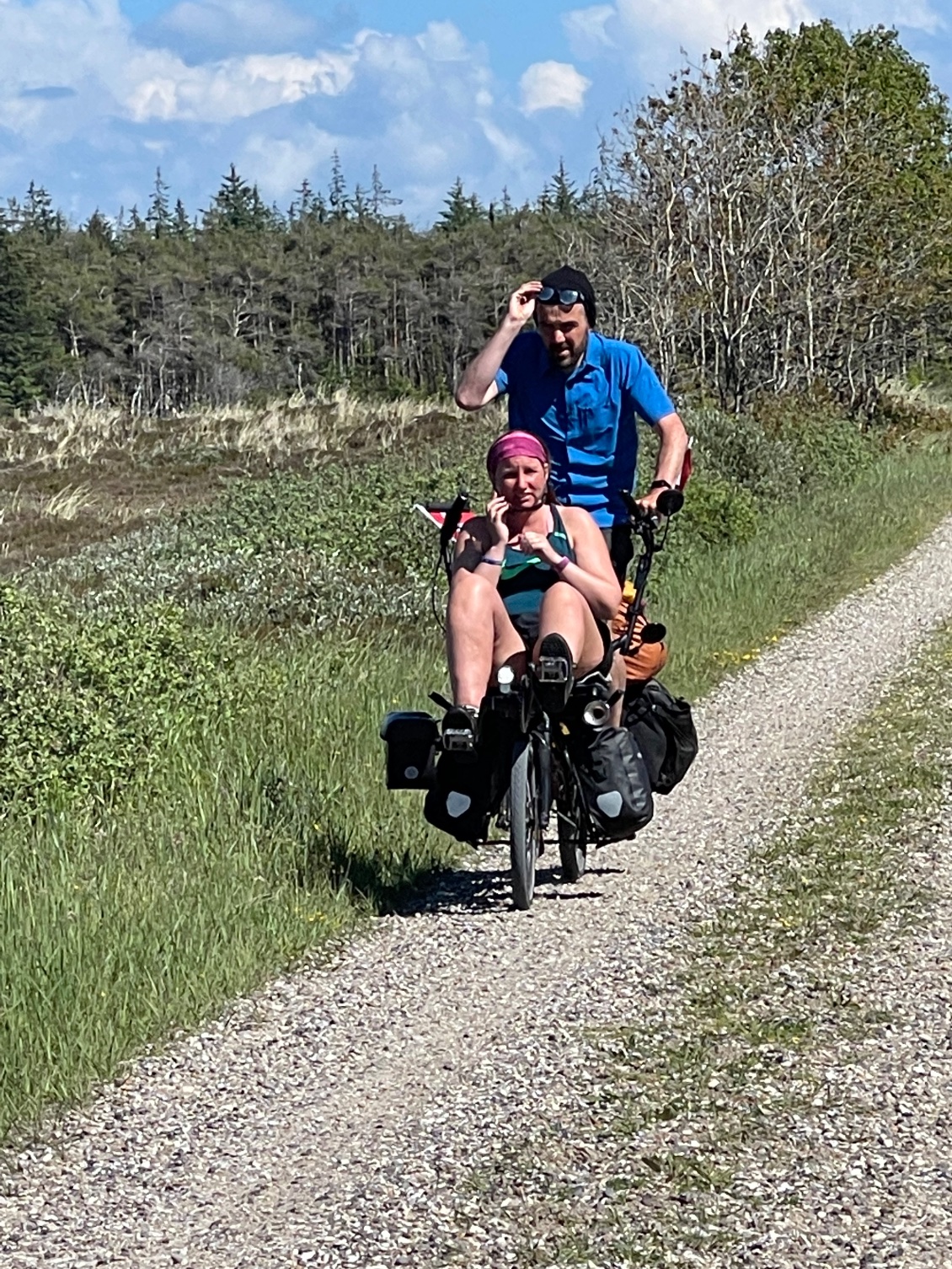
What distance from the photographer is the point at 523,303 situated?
692 cm

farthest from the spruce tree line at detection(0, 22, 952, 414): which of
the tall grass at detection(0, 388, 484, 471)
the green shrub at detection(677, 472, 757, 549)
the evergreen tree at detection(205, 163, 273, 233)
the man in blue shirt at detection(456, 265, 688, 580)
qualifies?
the evergreen tree at detection(205, 163, 273, 233)

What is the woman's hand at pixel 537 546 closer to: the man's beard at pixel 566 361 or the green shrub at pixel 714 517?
the man's beard at pixel 566 361

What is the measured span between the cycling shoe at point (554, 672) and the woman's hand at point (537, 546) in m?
0.30

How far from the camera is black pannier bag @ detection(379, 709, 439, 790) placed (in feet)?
22.0

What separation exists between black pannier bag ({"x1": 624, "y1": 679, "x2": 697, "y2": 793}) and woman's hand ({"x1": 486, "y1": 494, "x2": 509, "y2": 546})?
3.60 feet

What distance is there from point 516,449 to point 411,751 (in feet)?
3.77

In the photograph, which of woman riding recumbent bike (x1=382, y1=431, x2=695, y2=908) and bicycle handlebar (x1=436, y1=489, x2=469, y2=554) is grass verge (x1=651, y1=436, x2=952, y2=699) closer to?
woman riding recumbent bike (x1=382, y1=431, x2=695, y2=908)

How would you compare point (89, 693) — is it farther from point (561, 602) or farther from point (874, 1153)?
point (874, 1153)

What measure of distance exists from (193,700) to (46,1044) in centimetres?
445

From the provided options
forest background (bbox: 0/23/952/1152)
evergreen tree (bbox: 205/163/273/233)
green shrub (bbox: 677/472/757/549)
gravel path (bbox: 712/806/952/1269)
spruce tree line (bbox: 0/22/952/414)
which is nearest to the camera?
gravel path (bbox: 712/806/952/1269)

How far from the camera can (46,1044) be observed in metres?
5.05

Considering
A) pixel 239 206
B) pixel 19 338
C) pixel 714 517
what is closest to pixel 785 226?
pixel 714 517

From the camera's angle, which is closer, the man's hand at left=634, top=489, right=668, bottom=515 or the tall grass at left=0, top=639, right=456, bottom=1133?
the tall grass at left=0, top=639, right=456, bottom=1133

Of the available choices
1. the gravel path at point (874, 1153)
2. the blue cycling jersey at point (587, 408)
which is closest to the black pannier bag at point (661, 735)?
the blue cycling jersey at point (587, 408)
